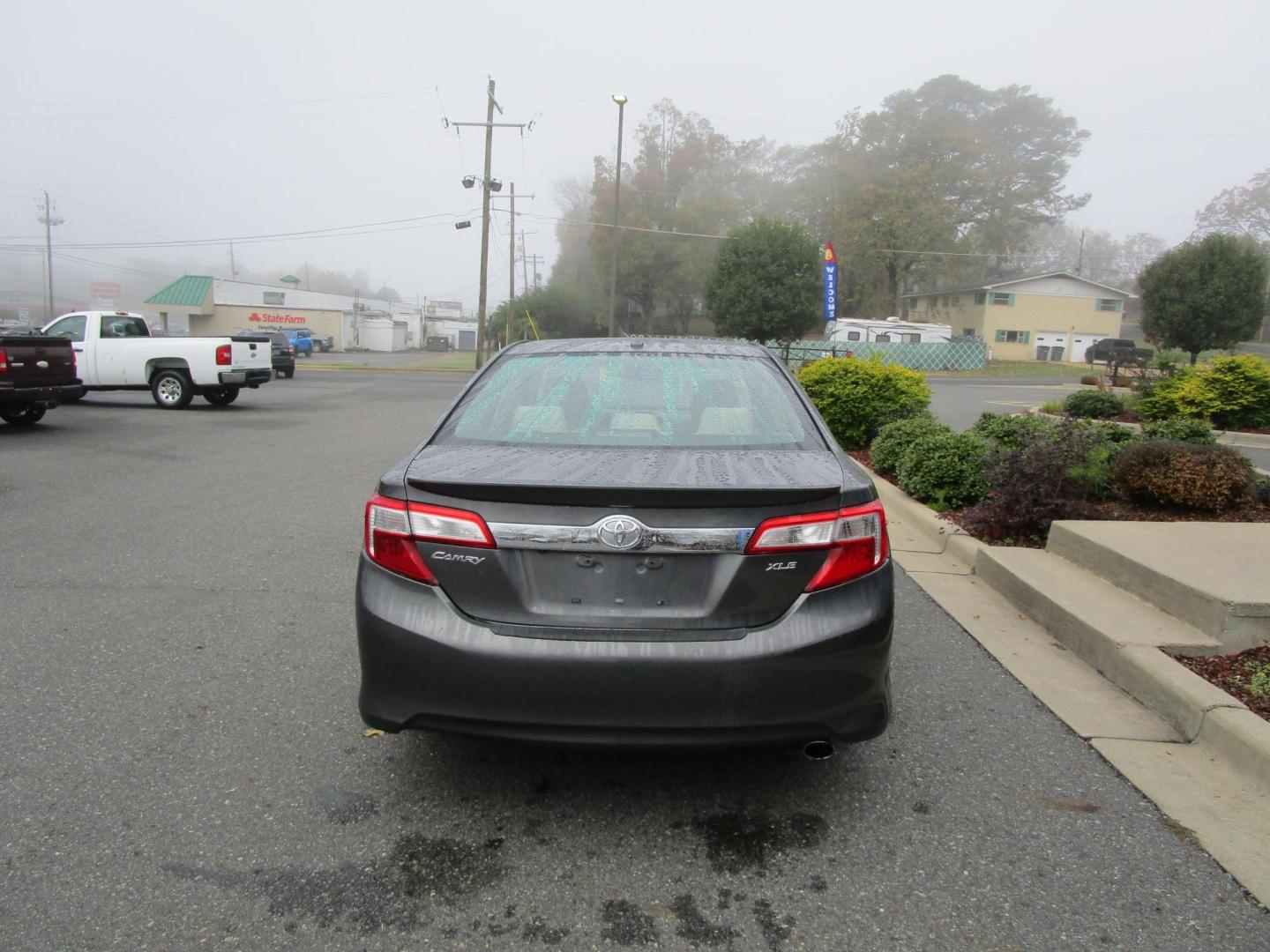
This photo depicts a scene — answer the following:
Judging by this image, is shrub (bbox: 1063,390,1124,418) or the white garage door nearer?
shrub (bbox: 1063,390,1124,418)

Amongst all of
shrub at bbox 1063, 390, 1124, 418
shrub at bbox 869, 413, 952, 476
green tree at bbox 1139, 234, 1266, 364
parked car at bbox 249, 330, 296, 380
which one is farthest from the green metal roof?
shrub at bbox 869, 413, 952, 476

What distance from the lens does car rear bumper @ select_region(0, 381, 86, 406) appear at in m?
12.0

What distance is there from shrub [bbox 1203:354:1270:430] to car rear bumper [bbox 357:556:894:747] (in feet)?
42.2

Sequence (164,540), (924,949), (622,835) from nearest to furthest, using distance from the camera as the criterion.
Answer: (924,949) < (622,835) < (164,540)

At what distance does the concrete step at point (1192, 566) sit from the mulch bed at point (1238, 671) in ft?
0.24

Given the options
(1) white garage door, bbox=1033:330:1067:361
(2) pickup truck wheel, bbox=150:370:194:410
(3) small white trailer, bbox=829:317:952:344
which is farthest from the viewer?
(1) white garage door, bbox=1033:330:1067:361

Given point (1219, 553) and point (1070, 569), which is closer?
point (1219, 553)

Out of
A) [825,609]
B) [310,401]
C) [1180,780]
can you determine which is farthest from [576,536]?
[310,401]

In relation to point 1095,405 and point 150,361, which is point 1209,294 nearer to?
point 1095,405

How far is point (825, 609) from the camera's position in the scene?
8.74ft

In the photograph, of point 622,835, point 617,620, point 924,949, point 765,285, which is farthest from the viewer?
point 765,285

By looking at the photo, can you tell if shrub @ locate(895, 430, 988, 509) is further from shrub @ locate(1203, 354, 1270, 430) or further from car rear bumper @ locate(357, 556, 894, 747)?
shrub @ locate(1203, 354, 1270, 430)

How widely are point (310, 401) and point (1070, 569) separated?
1731 cm

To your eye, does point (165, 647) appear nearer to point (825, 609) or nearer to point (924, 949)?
point (825, 609)
